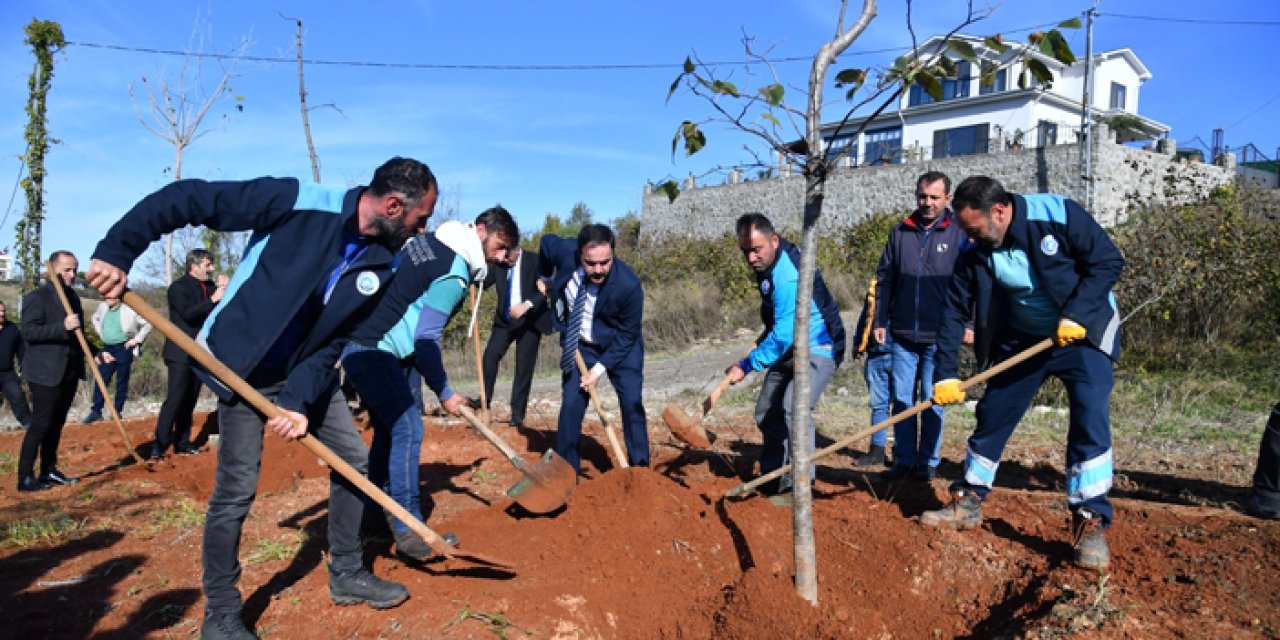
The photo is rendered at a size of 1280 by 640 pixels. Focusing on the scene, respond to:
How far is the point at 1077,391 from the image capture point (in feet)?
12.5

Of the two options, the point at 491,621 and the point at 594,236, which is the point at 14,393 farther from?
the point at 491,621

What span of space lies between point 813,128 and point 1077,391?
1.94 m

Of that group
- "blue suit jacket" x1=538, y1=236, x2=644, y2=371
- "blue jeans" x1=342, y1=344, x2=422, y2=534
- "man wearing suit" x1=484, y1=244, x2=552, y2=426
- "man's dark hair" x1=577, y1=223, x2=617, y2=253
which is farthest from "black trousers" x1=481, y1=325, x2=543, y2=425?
"blue jeans" x1=342, y1=344, x2=422, y2=534

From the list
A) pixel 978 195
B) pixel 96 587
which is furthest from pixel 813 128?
pixel 96 587

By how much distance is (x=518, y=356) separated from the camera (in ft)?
23.4

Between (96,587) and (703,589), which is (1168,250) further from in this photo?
(96,587)

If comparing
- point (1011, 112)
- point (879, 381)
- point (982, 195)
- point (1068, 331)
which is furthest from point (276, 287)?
point (1011, 112)

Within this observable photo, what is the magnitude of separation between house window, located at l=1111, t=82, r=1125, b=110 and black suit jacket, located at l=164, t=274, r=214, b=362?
3571 centimetres

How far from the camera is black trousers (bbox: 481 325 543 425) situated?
7.11 metres

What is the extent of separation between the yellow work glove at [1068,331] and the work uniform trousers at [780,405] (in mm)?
1280

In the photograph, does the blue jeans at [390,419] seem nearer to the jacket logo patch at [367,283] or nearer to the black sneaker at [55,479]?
the jacket logo patch at [367,283]

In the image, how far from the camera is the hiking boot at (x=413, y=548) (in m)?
3.98

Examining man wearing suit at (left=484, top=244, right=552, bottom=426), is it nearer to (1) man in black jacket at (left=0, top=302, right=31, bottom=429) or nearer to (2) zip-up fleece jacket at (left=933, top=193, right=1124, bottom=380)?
(2) zip-up fleece jacket at (left=933, top=193, right=1124, bottom=380)

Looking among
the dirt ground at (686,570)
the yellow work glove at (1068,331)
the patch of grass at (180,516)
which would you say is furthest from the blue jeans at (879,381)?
the patch of grass at (180,516)
